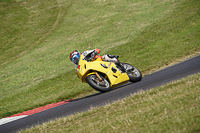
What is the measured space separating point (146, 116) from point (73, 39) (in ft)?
88.5

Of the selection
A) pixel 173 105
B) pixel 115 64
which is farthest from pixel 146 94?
pixel 115 64

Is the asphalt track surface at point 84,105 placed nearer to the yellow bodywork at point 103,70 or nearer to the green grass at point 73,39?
the yellow bodywork at point 103,70

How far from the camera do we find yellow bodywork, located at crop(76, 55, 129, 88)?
9914 millimetres

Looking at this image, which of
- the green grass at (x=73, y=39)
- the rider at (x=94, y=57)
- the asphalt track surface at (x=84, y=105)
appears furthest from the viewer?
the green grass at (x=73, y=39)

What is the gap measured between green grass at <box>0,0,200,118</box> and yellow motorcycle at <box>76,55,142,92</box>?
11.1 feet

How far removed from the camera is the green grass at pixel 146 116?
445 cm

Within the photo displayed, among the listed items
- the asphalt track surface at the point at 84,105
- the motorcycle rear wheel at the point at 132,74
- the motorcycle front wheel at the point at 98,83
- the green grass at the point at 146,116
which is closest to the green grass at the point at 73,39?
the motorcycle rear wheel at the point at 132,74

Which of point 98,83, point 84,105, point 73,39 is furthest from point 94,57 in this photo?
point 73,39

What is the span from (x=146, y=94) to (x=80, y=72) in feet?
10.9

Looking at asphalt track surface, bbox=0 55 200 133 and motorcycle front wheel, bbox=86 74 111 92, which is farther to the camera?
motorcycle front wheel, bbox=86 74 111 92

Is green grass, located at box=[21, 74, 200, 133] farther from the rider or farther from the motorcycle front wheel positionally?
the rider

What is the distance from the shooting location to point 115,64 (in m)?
10.7

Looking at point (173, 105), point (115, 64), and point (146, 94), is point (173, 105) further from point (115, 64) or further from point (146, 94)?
point (115, 64)

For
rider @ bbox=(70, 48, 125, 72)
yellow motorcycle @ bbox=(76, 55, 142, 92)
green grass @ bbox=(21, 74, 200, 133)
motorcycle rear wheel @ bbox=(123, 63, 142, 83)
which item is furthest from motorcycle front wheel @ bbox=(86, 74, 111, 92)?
green grass @ bbox=(21, 74, 200, 133)
